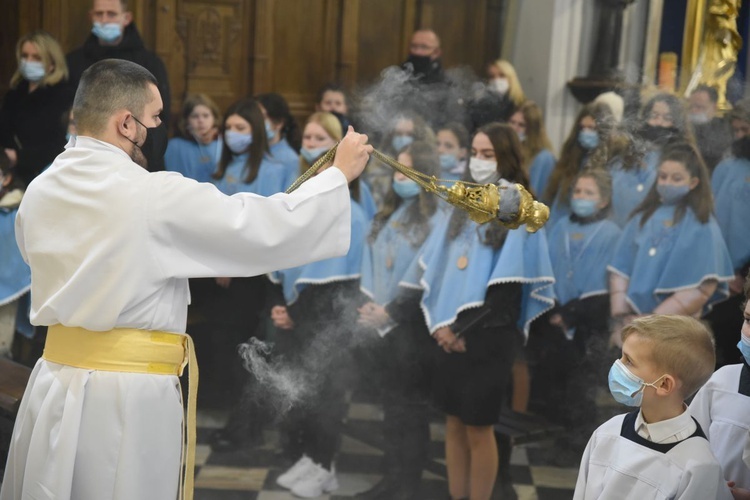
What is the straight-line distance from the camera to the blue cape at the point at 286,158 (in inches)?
238

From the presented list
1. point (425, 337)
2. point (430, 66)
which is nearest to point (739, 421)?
point (425, 337)

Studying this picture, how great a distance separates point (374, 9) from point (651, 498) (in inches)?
176

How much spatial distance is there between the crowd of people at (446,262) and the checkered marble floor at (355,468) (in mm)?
83

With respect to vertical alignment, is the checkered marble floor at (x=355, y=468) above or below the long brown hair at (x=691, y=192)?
below

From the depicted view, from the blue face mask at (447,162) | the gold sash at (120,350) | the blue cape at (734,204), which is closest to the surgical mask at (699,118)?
the blue cape at (734,204)

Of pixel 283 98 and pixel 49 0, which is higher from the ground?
pixel 49 0

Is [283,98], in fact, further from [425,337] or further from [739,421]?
[739,421]

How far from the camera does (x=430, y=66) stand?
652 centimetres

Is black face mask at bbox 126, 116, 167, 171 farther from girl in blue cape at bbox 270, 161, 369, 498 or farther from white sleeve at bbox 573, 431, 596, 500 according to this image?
white sleeve at bbox 573, 431, 596, 500

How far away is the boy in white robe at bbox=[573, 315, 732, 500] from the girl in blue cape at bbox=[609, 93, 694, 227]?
257 cm

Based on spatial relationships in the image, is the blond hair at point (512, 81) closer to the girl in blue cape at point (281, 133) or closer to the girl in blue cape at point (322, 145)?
the girl in blue cape at point (322, 145)

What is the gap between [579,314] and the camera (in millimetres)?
5812

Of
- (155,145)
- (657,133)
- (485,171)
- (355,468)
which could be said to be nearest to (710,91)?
(657,133)

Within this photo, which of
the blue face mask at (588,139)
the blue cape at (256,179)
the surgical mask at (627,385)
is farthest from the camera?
A: the blue cape at (256,179)
